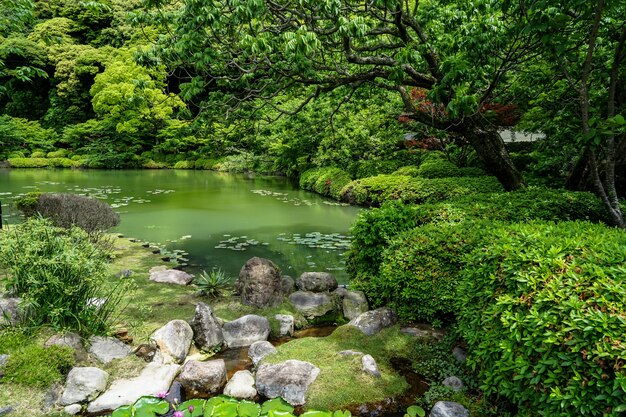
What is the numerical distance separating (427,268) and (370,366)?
1.19 metres

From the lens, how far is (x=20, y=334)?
353 centimetres

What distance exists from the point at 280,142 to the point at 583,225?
67.3ft

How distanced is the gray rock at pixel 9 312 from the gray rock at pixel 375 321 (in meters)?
3.28

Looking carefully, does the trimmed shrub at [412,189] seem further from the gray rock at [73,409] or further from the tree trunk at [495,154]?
the gray rock at [73,409]

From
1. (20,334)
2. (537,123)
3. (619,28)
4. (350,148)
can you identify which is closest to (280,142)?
(350,148)

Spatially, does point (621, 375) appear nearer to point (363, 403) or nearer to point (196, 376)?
point (363, 403)

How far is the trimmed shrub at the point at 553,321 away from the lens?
200 cm

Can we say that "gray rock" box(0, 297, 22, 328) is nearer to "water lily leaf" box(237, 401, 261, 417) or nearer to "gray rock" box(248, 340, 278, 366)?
"gray rock" box(248, 340, 278, 366)

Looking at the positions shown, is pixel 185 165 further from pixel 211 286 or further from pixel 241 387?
pixel 241 387

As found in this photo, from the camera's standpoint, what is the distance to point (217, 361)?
12.3 feet

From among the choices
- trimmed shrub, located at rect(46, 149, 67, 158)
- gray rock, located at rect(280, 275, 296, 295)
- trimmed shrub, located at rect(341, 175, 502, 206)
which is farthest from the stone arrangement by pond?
trimmed shrub, located at rect(46, 149, 67, 158)

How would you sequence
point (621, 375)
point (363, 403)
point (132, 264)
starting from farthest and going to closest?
point (132, 264)
point (363, 403)
point (621, 375)

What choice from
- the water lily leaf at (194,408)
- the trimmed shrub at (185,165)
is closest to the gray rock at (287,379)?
the water lily leaf at (194,408)

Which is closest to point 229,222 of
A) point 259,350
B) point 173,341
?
point 173,341
